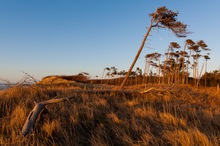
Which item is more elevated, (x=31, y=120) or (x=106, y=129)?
(x=31, y=120)

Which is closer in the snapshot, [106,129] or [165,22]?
[106,129]

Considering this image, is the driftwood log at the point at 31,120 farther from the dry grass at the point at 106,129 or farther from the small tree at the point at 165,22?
the small tree at the point at 165,22

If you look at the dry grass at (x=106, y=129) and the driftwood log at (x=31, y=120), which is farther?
the driftwood log at (x=31, y=120)

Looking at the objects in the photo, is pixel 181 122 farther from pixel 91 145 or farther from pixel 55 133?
pixel 55 133

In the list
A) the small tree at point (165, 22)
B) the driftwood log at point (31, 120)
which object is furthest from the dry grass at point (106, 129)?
the small tree at point (165, 22)

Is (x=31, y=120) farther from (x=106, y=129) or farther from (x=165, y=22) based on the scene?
(x=165, y=22)

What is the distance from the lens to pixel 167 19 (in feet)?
39.2

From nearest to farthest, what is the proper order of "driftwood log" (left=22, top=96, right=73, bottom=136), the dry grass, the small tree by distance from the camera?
the dry grass
"driftwood log" (left=22, top=96, right=73, bottom=136)
the small tree

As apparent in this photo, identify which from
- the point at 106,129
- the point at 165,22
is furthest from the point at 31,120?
the point at 165,22

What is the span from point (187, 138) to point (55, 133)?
2191mm

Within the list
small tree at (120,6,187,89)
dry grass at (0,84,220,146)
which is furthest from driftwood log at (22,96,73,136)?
small tree at (120,6,187,89)

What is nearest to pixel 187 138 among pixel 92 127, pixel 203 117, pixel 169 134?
pixel 169 134

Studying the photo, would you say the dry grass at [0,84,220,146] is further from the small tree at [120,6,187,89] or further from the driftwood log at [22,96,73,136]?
the small tree at [120,6,187,89]

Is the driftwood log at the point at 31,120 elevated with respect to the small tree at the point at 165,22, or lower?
lower
